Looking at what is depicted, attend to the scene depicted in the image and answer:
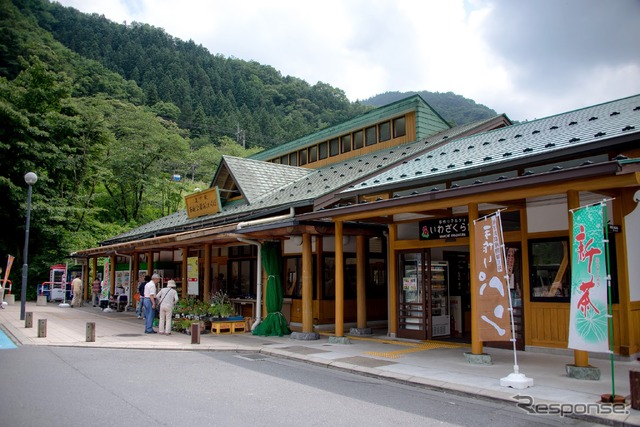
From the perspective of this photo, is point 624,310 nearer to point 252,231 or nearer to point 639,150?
point 639,150

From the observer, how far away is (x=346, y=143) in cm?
2116

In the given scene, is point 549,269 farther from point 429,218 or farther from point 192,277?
point 192,277

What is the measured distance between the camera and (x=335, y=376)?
29.1 feet

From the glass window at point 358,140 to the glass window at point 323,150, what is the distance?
1.97 m

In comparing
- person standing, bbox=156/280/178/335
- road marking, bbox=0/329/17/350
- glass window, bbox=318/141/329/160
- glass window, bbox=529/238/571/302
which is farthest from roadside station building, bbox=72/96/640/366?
road marking, bbox=0/329/17/350

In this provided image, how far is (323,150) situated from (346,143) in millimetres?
1757

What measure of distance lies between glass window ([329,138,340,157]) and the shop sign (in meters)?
9.92

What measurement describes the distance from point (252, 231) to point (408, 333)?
5164mm

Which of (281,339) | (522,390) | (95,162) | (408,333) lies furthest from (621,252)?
(95,162)

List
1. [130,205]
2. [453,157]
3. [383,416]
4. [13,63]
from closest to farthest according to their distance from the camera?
[383,416] < [453,157] < [130,205] < [13,63]

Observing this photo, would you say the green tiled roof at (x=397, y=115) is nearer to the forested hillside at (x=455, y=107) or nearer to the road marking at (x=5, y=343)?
the road marking at (x=5, y=343)

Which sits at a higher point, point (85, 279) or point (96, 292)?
point (85, 279)

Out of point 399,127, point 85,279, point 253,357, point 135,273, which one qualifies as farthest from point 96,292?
point 253,357

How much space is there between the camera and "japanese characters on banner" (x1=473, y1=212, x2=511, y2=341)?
8.34 m
